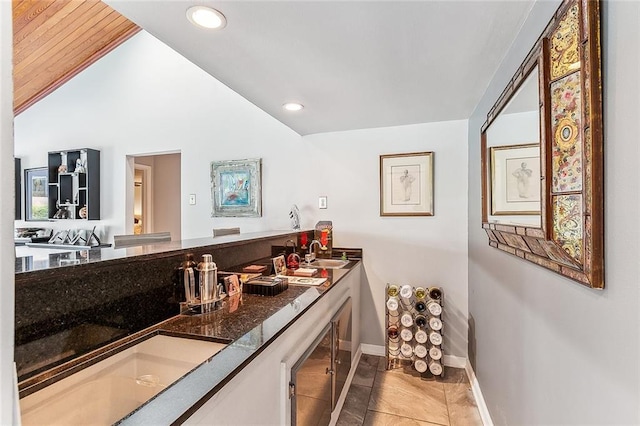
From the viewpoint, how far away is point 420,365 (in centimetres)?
244

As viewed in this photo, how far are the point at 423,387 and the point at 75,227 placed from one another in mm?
4531

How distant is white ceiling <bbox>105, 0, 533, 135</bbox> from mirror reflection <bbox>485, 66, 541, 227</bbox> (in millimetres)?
332

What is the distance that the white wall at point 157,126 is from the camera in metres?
3.22

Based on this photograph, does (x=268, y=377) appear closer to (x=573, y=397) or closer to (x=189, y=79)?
(x=573, y=397)

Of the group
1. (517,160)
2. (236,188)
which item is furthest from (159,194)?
(517,160)

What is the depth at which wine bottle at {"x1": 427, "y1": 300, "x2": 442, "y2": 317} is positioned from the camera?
245 centimetres

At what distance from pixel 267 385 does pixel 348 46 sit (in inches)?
58.7

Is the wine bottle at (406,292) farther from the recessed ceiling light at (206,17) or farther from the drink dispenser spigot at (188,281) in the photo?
the recessed ceiling light at (206,17)

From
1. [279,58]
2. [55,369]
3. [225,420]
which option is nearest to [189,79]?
[279,58]

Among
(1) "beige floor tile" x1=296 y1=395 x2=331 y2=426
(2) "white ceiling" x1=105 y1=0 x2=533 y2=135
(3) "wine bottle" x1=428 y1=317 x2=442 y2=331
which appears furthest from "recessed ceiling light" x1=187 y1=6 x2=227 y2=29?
(3) "wine bottle" x1=428 y1=317 x2=442 y2=331

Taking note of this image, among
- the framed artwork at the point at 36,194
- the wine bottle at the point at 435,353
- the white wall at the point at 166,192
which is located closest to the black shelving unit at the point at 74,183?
the framed artwork at the point at 36,194

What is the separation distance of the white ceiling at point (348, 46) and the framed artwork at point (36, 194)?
3.96 meters

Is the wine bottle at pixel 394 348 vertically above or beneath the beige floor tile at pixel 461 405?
above

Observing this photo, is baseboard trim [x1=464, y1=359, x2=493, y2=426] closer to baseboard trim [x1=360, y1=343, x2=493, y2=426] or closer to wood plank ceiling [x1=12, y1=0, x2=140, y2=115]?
baseboard trim [x1=360, y1=343, x2=493, y2=426]
